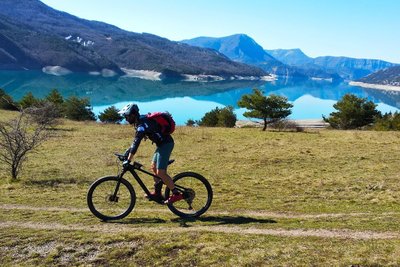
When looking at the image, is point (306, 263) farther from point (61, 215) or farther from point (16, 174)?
point (16, 174)

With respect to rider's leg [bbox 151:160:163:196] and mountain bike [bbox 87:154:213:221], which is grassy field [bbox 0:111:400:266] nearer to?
mountain bike [bbox 87:154:213:221]

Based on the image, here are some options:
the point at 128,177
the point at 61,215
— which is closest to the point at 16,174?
the point at 128,177

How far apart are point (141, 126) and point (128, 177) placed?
8.83 m

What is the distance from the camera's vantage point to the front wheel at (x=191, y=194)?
999 centimetres

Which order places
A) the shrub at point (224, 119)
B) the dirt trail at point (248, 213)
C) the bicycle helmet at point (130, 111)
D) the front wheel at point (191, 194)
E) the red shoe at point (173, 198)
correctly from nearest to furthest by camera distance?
the bicycle helmet at point (130, 111), the red shoe at point (173, 198), the front wheel at point (191, 194), the dirt trail at point (248, 213), the shrub at point (224, 119)

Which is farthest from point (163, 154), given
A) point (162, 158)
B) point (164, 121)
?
point (164, 121)

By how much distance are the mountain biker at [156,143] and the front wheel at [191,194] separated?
0.72 feet

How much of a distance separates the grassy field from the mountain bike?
0.29 meters

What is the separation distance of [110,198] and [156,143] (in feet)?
6.42

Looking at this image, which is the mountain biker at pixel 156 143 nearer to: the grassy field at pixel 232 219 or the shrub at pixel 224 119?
the grassy field at pixel 232 219

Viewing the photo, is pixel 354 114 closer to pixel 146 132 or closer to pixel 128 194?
pixel 128 194

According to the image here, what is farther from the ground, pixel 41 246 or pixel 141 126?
pixel 141 126

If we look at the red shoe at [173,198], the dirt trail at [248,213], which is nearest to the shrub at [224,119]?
the dirt trail at [248,213]

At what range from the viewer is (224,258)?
7113 millimetres
